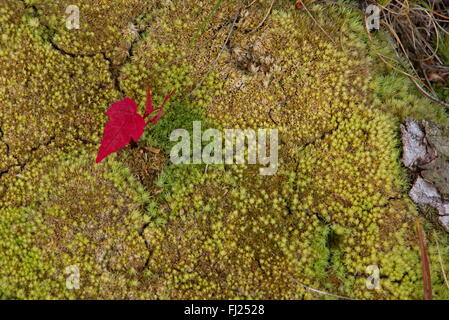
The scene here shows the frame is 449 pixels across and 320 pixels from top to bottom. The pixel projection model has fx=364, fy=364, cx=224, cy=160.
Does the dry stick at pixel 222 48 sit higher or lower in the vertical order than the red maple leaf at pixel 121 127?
higher

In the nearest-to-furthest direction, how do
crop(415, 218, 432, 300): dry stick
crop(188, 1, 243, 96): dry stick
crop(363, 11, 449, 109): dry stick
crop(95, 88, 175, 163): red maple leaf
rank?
1. crop(95, 88, 175, 163): red maple leaf
2. crop(415, 218, 432, 300): dry stick
3. crop(188, 1, 243, 96): dry stick
4. crop(363, 11, 449, 109): dry stick

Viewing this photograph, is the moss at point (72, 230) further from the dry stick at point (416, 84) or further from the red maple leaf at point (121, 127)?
the dry stick at point (416, 84)

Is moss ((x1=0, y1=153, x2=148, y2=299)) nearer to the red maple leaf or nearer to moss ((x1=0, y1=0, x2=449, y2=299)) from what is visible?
moss ((x1=0, y1=0, x2=449, y2=299))

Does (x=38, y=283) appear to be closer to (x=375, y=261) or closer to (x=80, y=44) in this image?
(x=80, y=44)


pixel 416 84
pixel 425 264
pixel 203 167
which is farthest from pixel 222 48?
pixel 425 264

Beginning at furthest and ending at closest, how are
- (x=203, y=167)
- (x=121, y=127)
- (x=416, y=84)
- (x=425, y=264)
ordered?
(x=416, y=84), (x=203, y=167), (x=425, y=264), (x=121, y=127)

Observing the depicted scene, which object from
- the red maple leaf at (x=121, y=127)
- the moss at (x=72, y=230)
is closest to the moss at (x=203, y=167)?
the moss at (x=72, y=230)

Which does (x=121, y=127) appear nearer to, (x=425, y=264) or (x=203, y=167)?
(x=203, y=167)

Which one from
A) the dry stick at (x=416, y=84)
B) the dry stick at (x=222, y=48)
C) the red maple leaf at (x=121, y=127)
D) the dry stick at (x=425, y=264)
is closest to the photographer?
the red maple leaf at (x=121, y=127)

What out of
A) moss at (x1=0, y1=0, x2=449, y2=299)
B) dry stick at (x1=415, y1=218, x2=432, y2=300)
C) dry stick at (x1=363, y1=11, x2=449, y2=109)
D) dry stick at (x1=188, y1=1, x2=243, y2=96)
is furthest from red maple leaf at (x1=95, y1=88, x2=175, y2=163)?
dry stick at (x1=415, y1=218, x2=432, y2=300)
